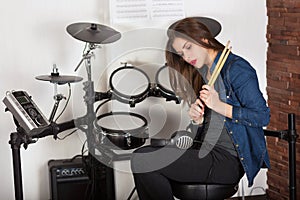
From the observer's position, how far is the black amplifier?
110 inches

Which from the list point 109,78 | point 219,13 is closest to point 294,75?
point 219,13

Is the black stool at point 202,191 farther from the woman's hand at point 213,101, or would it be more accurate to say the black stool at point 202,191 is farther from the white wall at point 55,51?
the white wall at point 55,51

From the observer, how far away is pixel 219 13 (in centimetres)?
305

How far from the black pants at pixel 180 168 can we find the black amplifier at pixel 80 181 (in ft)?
1.83

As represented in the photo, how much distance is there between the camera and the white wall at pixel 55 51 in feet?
9.52

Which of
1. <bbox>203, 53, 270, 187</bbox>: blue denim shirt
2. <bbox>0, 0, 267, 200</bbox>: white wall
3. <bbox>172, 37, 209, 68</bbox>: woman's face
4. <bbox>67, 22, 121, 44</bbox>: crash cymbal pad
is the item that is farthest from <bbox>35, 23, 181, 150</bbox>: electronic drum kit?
<bbox>203, 53, 270, 187</bbox>: blue denim shirt

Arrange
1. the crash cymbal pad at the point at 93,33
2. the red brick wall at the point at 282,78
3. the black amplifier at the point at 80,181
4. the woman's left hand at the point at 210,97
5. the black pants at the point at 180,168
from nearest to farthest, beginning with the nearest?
the woman's left hand at the point at 210,97 → the black pants at the point at 180,168 → the crash cymbal pad at the point at 93,33 → the black amplifier at the point at 80,181 → the red brick wall at the point at 282,78

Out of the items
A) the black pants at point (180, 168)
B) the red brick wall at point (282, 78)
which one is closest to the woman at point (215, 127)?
the black pants at point (180, 168)

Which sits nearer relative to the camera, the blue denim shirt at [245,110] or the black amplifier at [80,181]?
the blue denim shirt at [245,110]

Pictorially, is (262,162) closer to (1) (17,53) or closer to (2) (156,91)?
(2) (156,91)

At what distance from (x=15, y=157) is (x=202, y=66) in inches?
33.0

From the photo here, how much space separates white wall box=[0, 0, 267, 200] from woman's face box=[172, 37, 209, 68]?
0.63 m

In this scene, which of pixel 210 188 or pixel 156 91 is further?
pixel 156 91

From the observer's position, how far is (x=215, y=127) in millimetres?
2252
